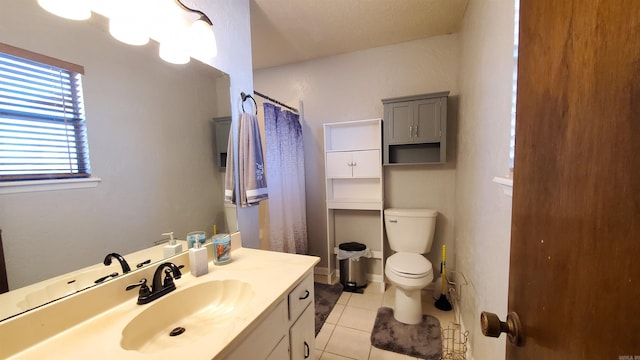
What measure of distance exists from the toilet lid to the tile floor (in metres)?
0.49

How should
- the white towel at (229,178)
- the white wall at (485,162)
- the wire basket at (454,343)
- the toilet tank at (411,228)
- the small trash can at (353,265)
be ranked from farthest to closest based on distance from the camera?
the small trash can at (353,265) < the toilet tank at (411,228) < the wire basket at (454,343) < the white towel at (229,178) < the white wall at (485,162)

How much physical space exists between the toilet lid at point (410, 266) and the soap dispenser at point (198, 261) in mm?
1423

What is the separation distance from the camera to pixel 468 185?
5.75 ft

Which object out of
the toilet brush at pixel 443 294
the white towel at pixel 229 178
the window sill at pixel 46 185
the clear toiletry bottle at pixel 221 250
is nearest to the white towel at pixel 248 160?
the white towel at pixel 229 178

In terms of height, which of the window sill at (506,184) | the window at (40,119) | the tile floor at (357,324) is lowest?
the tile floor at (357,324)

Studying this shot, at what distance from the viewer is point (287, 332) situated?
1.04m

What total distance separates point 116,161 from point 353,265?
2.18 metres

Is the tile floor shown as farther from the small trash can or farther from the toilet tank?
the toilet tank

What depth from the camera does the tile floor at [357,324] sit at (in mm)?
1682

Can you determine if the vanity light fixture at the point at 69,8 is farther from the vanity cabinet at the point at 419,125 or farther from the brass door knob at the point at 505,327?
the vanity cabinet at the point at 419,125

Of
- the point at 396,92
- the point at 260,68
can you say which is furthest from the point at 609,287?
the point at 260,68

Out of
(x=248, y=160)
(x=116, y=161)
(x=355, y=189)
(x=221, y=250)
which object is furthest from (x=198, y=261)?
(x=355, y=189)

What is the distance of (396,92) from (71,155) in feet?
8.04

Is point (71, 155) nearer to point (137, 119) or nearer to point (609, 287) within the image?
point (137, 119)
